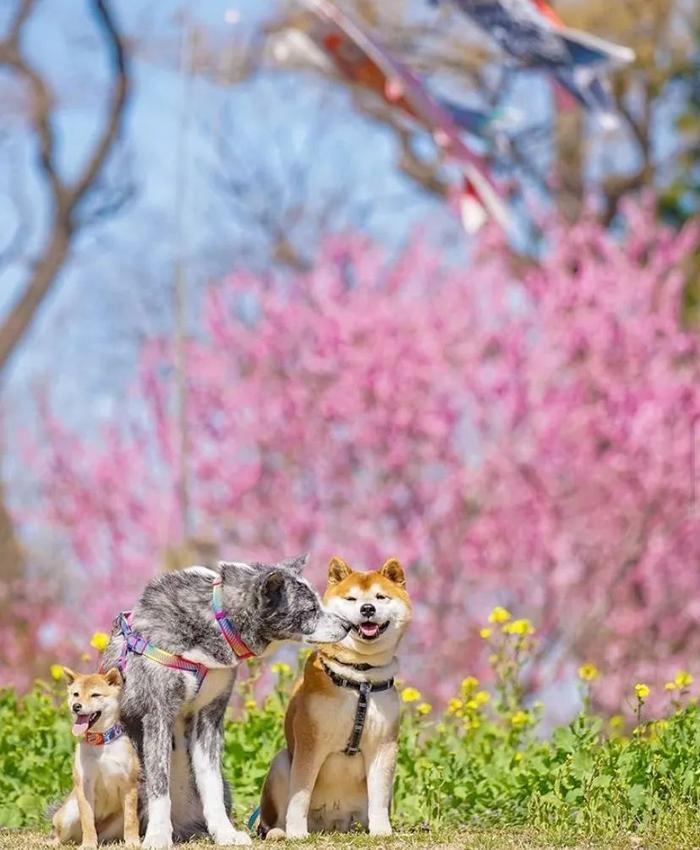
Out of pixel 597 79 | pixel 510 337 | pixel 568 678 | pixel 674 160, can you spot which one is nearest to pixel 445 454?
pixel 510 337

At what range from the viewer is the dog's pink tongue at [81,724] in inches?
221

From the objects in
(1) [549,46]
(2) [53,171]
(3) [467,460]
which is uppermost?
(1) [549,46]

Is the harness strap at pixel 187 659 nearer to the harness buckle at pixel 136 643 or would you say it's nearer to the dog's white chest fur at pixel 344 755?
the harness buckle at pixel 136 643

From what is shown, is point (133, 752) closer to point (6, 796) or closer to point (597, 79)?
point (6, 796)

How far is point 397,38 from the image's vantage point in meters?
20.6

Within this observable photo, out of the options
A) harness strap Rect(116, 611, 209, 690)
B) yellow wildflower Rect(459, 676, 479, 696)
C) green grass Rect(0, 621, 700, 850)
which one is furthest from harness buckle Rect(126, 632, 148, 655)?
yellow wildflower Rect(459, 676, 479, 696)

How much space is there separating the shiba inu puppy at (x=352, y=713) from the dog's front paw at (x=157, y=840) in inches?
20.2

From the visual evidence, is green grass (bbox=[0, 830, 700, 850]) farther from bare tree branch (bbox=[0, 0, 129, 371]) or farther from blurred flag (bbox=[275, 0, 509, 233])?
bare tree branch (bbox=[0, 0, 129, 371])

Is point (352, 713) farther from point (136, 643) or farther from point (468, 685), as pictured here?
point (468, 685)

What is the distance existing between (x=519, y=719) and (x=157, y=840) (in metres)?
2.41

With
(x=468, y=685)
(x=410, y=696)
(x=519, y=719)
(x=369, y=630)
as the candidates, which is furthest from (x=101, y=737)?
(x=519, y=719)

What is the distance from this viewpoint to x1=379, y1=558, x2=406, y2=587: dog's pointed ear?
6.13 meters

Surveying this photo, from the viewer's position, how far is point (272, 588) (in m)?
5.71

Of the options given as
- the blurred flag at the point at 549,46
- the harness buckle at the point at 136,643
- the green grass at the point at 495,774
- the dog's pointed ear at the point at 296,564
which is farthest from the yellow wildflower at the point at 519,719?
the blurred flag at the point at 549,46
